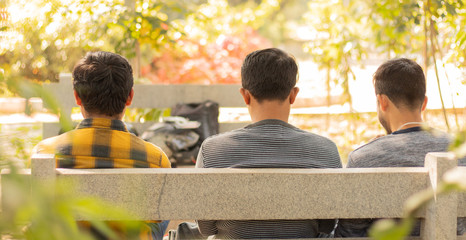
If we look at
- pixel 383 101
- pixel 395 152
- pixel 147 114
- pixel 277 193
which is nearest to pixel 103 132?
pixel 277 193

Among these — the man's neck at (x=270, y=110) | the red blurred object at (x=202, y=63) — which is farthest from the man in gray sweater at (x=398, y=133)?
the red blurred object at (x=202, y=63)

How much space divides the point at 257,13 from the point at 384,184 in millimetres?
10285

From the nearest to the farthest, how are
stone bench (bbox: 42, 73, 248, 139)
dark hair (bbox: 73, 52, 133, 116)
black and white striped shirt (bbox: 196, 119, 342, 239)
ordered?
black and white striped shirt (bbox: 196, 119, 342, 239)
dark hair (bbox: 73, 52, 133, 116)
stone bench (bbox: 42, 73, 248, 139)

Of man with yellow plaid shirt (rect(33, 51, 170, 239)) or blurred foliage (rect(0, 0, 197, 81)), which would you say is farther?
blurred foliage (rect(0, 0, 197, 81))

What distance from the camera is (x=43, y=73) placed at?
25.9 feet

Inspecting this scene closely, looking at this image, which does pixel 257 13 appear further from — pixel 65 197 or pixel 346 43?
pixel 65 197

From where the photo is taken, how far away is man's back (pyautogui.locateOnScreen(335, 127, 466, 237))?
6.07ft

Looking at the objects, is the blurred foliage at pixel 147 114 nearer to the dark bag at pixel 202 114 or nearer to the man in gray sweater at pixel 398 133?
the dark bag at pixel 202 114

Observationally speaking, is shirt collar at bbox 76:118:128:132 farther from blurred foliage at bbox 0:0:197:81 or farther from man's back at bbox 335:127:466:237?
blurred foliage at bbox 0:0:197:81

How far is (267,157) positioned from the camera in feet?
5.81

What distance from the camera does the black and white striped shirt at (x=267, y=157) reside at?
5.65 ft

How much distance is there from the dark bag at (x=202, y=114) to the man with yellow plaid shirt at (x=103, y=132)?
2125mm

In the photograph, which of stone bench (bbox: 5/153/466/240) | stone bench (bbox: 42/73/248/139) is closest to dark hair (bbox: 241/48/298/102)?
stone bench (bbox: 5/153/466/240)

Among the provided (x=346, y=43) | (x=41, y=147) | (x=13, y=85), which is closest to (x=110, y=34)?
(x=346, y=43)
